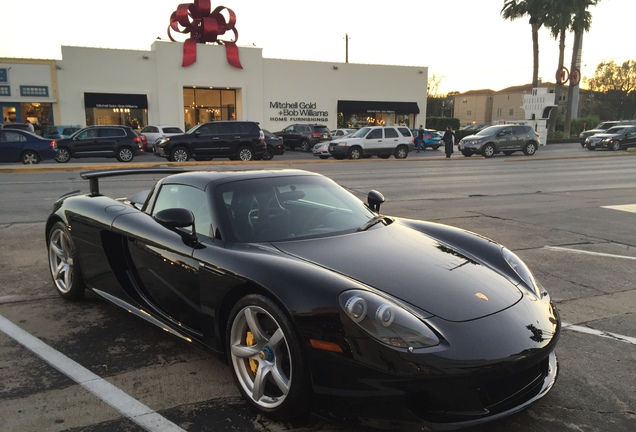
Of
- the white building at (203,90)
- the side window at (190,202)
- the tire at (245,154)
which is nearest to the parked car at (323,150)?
the tire at (245,154)

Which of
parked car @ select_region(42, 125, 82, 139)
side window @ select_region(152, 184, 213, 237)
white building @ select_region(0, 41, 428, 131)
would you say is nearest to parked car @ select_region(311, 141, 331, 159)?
parked car @ select_region(42, 125, 82, 139)

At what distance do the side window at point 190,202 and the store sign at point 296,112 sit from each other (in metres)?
38.1

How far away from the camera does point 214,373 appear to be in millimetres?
3477

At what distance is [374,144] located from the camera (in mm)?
26984

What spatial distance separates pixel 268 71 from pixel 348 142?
17232 mm

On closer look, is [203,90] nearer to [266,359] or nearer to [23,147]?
[23,147]

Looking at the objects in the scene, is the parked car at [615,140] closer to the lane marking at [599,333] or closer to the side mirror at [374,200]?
the lane marking at [599,333]

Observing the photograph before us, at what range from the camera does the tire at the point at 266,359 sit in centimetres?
269

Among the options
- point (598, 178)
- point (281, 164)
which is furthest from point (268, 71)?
point (598, 178)

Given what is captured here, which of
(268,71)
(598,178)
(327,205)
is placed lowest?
(598,178)

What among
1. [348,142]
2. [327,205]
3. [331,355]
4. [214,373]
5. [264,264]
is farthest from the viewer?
[348,142]

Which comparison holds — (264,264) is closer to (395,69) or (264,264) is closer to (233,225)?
(233,225)

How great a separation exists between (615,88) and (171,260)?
417 feet

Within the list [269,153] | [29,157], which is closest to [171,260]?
[29,157]
